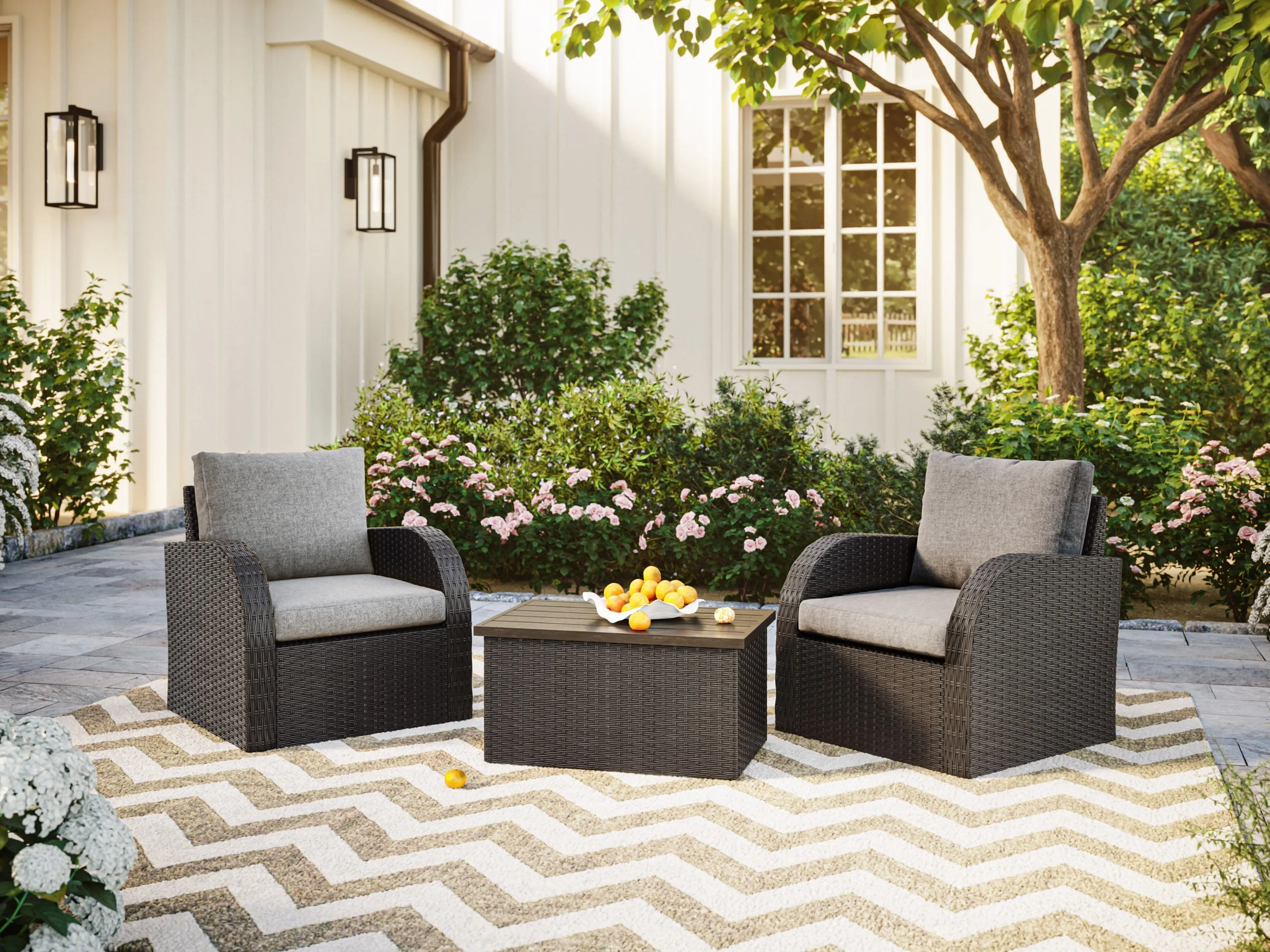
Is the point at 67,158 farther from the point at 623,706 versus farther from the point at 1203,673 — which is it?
the point at 1203,673

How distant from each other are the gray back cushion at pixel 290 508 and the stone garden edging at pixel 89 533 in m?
2.30

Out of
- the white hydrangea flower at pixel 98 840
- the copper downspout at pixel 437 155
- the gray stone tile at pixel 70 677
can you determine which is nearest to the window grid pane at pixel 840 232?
the copper downspout at pixel 437 155

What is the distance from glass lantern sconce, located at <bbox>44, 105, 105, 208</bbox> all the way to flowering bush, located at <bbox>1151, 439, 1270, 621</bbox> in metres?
5.83

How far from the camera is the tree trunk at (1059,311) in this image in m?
6.25

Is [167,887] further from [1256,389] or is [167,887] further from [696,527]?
[1256,389]

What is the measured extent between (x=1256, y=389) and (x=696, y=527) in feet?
15.6

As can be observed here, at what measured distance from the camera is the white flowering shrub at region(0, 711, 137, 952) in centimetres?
169

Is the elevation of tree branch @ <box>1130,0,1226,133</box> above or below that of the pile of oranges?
above

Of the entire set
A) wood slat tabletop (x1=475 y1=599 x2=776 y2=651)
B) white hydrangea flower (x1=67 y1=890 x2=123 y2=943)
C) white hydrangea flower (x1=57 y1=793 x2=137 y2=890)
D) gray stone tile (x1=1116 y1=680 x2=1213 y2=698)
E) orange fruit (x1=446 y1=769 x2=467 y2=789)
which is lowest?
orange fruit (x1=446 y1=769 x2=467 y2=789)

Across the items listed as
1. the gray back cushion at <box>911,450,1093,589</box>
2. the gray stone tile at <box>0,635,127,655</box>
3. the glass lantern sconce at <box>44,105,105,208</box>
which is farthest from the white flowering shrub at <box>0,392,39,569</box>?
the gray back cushion at <box>911,450,1093,589</box>

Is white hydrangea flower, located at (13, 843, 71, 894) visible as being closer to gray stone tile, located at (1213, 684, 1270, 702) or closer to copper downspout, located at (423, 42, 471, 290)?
gray stone tile, located at (1213, 684, 1270, 702)

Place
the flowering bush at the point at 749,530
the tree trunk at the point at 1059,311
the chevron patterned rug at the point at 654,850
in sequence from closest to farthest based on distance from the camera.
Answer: the chevron patterned rug at the point at 654,850 < the flowering bush at the point at 749,530 < the tree trunk at the point at 1059,311

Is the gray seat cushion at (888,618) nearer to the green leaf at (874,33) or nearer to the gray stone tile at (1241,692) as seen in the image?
the gray stone tile at (1241,692)

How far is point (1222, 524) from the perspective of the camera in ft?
16.3
